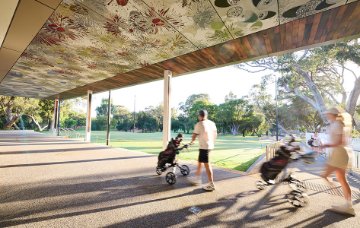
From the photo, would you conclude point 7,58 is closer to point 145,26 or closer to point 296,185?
point 145,26

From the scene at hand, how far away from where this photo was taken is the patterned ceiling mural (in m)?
3.60

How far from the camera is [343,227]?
261cm

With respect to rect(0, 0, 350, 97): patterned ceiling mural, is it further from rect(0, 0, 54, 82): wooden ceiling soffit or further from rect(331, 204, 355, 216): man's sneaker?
rect(331, 204, 355, 216): man's sneaker

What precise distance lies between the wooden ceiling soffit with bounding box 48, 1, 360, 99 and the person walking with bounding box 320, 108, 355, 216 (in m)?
1.93

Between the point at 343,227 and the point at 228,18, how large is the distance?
13.0ft

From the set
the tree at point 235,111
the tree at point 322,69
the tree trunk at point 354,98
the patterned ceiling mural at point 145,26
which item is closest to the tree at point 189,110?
the tree at point 235,111

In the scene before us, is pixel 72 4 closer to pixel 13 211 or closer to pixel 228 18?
pixel 228 18

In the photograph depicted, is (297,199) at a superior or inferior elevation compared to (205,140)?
inferior

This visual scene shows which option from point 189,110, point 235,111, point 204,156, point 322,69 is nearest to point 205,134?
point 204,156

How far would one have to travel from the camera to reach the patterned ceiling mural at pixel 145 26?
3600 millimetres

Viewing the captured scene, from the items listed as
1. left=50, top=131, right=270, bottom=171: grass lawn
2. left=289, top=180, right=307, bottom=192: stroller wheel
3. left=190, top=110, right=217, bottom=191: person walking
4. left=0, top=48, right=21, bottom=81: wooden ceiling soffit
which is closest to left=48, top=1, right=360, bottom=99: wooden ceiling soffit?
left=190, top=110, right=217, bottom=191: person walking


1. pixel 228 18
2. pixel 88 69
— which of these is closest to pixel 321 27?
pixel 228 18

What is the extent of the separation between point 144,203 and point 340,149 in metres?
3.31

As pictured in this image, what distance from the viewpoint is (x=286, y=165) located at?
3.36 m
